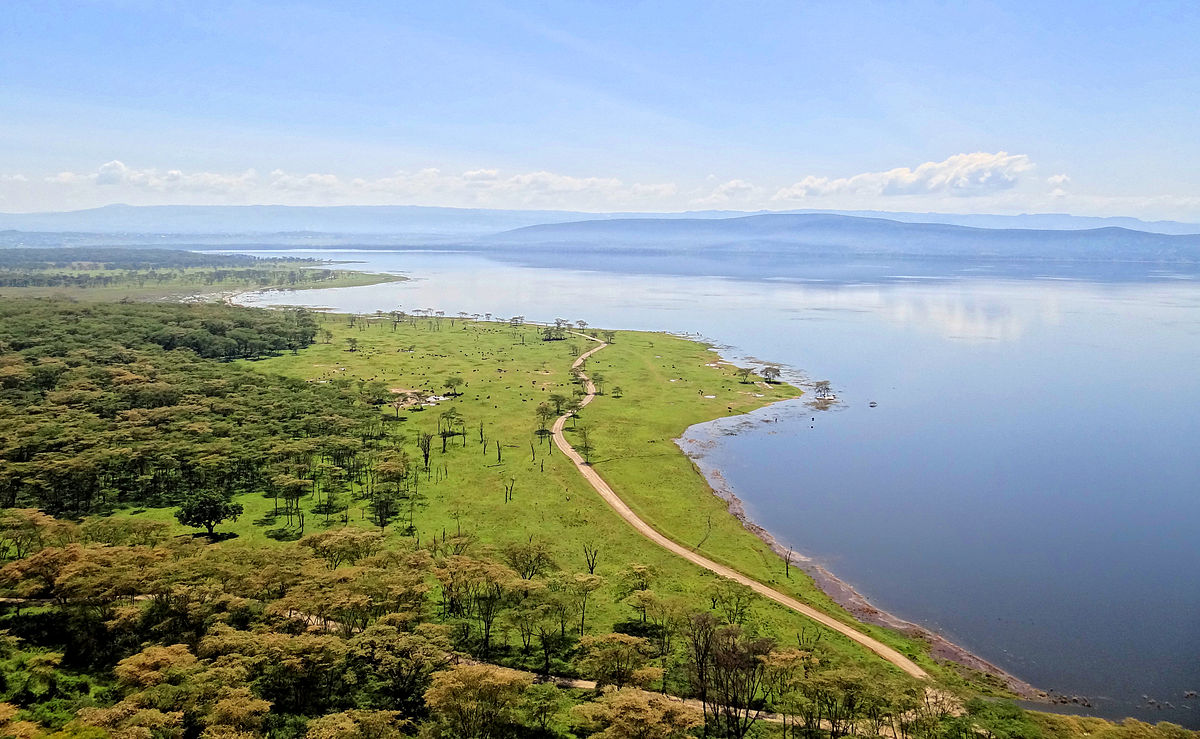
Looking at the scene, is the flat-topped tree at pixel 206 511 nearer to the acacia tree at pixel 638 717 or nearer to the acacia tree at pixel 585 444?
the acacia tree at pixel 585 444

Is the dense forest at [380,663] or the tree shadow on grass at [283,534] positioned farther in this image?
the tree shadow on grass at [283,534]

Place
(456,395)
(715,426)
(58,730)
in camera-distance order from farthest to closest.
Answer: (456,395) → (715,426) → (58,730)

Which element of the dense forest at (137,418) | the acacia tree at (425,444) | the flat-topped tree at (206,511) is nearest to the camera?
the flat-topped tree at (206,511)

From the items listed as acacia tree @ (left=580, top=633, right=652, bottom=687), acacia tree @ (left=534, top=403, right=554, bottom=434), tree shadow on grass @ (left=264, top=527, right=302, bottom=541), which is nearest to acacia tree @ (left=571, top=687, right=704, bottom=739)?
acacia tree @ (left=580, top=633, right=652, bottom=687)

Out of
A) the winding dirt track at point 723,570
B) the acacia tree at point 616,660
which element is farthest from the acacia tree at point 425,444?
the acacia tree at point 616,660

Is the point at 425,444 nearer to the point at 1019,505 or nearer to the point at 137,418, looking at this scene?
the point at 137,418

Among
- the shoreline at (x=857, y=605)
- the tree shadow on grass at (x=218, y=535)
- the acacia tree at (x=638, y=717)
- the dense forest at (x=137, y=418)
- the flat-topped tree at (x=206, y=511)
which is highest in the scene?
the dense forest at (x=137, y=418)

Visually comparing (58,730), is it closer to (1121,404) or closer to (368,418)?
(368,418)

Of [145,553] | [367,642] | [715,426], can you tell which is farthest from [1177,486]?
[145,553]
